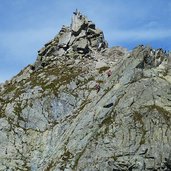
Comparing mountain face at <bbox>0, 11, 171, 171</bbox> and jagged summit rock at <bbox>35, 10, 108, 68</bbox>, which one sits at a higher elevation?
jagged summit rock at <bbox>35, 10, 108, 68</bbox>

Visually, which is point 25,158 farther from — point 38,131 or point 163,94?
point 163,94

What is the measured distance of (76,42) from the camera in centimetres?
10688

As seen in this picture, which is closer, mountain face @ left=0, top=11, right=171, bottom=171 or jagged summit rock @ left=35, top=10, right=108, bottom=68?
mountain face @ left=0, top=11, right=171, bottom=171

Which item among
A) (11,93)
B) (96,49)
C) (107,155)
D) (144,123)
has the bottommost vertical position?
(107,155)

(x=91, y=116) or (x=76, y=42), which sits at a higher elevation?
(x=76, y=42)

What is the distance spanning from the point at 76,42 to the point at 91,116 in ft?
123

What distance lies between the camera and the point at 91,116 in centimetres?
7256

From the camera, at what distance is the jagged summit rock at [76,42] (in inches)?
4136

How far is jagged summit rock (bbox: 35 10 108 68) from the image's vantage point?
345ft

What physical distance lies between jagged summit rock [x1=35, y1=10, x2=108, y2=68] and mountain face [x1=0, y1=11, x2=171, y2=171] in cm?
608

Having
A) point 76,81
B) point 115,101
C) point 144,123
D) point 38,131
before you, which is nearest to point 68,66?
point 76,81

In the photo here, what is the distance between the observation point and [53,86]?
8844 centimetres

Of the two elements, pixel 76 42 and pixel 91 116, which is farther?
pixel 76 42

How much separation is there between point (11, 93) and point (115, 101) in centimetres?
2650
